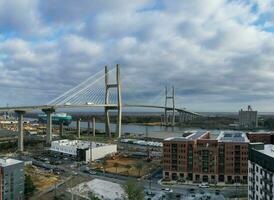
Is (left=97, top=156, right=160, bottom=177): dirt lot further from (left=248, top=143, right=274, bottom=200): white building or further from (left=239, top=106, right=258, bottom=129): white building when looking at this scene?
(left=239, top=106, right=258, bottom=129): white building

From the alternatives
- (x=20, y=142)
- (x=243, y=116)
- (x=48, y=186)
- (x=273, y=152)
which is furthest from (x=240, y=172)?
(x=243, y=116)

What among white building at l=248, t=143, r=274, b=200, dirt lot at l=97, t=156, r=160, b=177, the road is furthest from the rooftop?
white building at l=248, t=143, r=274, b=200

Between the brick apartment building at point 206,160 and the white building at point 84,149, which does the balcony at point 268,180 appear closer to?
the brick apartment building at point 206,160

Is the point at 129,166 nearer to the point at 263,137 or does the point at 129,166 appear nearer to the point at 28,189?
the point at 263,137

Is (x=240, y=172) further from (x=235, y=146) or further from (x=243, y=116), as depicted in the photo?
(x=243, y=116)

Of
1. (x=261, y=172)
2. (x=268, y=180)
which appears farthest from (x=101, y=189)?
(x=268, y=180)
